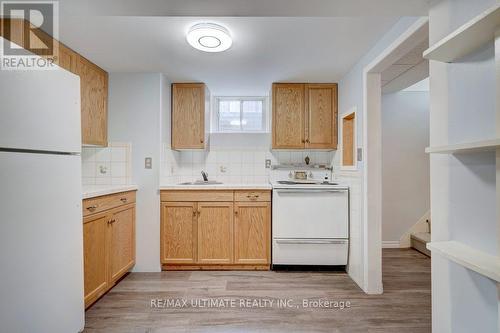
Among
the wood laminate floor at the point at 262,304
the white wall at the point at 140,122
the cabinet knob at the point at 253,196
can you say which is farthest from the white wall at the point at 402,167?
the white wall at the point at 140,122

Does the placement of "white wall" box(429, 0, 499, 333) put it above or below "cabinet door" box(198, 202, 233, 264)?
above

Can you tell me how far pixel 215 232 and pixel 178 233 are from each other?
1.31ft

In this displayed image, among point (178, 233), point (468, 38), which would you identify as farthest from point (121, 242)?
point (468, 38)

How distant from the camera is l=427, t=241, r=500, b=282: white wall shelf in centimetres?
81

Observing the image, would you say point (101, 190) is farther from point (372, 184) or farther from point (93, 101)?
point (372, 184)

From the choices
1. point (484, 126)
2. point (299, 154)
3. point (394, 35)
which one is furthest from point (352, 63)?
point (484, 126)

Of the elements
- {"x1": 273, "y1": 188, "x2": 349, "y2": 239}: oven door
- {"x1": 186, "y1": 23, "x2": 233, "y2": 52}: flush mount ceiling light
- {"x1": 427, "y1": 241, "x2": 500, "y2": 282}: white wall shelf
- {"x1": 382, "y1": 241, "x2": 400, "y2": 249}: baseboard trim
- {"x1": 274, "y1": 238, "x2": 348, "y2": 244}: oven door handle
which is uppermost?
{"x1": 186, "y1": 23, "x2": 233, "y2": 52}: flush mount ceiling light

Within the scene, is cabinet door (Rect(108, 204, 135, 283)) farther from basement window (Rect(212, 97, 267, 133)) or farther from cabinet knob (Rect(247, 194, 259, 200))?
basement window (Rect(212, 97, 267, 133))

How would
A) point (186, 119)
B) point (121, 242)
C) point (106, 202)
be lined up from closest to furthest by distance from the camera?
point (106, 202)
point (121, 242)
point (186, 119)

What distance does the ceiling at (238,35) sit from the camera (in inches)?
51.4

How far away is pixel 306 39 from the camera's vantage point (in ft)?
6.48

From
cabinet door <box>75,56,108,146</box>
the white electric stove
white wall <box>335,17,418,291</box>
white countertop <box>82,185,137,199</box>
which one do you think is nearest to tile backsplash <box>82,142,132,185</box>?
cabinet door <box>75,56,108,146</box>

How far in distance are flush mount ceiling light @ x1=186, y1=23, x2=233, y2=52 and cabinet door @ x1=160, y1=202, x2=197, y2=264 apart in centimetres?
156

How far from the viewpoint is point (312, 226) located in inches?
105
